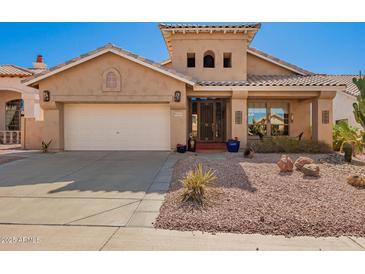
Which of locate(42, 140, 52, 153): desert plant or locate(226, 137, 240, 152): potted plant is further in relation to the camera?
locate(42, 140, 52, 153): desert plant

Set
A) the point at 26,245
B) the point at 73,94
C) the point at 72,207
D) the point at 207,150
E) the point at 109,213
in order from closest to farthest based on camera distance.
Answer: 1. the point at 26,245
2. the point at 109,213
3. the point at 72,207
4. the point at 73,94
5. the point at 207,150

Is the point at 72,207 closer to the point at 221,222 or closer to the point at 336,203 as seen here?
the point at 221,222

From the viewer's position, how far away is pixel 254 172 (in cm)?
766

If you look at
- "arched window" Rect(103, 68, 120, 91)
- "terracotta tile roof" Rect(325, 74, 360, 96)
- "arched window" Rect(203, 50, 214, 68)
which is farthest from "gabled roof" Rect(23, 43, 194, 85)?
"terracotta tile roof" Rect(325, 74, 360, 96)

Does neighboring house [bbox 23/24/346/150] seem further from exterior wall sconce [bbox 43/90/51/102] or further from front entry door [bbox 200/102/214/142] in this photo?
front entry door [bbox 200/102/214/142]

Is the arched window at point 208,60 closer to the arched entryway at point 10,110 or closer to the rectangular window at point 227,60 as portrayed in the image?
the rectangular window at point 227,60

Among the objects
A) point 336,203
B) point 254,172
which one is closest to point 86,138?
point 254,172

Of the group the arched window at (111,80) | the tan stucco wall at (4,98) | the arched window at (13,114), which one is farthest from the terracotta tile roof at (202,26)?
the arched window at (13,114)

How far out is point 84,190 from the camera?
648 cm

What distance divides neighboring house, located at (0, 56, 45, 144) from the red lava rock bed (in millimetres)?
14901

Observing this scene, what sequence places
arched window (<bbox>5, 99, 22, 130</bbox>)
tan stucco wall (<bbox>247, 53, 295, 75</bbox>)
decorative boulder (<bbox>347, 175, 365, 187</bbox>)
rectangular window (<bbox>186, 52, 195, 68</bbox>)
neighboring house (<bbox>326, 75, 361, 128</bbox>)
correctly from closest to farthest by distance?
decorative boulder (<bbox>347, 175, 365, 187</bbox>)
rectangular window (<bbox>186, 52, 195, 68</bbox>)
tan stucco wall (<bbox>247, 53, 295, 75</bbox>)
neighboring house (<bbox>326, 75, 361, 128</bbox>)
arched window (<bbox>5, 99, 22, 130</bbox>)

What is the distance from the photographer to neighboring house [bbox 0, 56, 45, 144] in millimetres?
16953

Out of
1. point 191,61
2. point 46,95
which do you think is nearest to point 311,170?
point 191,61

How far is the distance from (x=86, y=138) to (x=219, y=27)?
33.4ft
